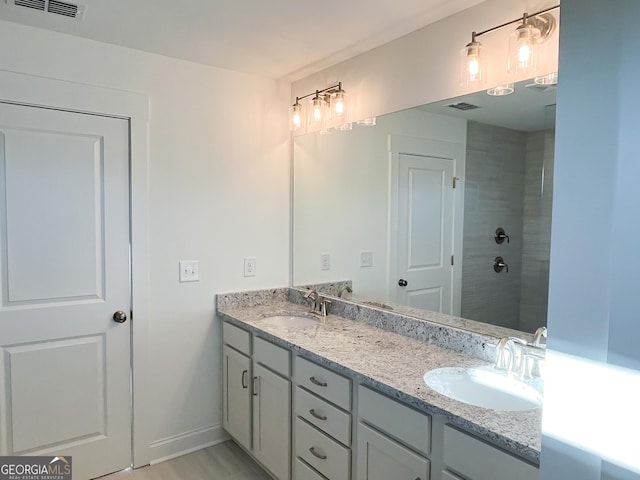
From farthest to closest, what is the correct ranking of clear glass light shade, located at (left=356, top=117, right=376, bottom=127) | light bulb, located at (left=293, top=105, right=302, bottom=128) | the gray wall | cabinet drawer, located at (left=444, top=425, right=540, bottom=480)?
light bulb, located at (left=293, top=105, right=302, bottom=128), clear glass light shade, located at (left=356, top=117, right=376, bottom=127), cabinet drawer, located at (left=444, top=425, right=540, bottom=480), the gray wall

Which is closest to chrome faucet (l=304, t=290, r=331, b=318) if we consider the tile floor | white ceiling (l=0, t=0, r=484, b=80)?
the tile floor

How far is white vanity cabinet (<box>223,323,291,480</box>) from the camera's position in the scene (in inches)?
84.3

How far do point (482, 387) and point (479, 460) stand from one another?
0.42 m

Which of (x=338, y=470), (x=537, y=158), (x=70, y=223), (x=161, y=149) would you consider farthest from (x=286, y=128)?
(x=338, y=470)

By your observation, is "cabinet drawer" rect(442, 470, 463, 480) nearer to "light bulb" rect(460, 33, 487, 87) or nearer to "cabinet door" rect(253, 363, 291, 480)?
"cabinet door" rect(253, 363, 291, 480)

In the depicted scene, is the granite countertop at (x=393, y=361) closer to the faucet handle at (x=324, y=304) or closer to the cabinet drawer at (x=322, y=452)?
the faucet handle at (x=324, y=304)

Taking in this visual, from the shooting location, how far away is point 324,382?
1862 millimetres

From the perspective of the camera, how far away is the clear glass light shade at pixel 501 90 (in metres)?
1.74

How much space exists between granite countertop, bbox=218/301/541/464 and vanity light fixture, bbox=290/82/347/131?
47.1 inches

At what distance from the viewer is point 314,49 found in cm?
237

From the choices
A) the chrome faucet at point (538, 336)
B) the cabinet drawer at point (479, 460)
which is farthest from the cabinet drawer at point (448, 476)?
the chrome faucet at point (538, 336)

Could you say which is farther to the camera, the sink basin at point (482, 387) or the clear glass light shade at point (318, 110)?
the clear glass light shade at point (318, 110)

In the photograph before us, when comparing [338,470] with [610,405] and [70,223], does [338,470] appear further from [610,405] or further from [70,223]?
[70,223]

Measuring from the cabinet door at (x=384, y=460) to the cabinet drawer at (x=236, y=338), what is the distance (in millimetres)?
961
